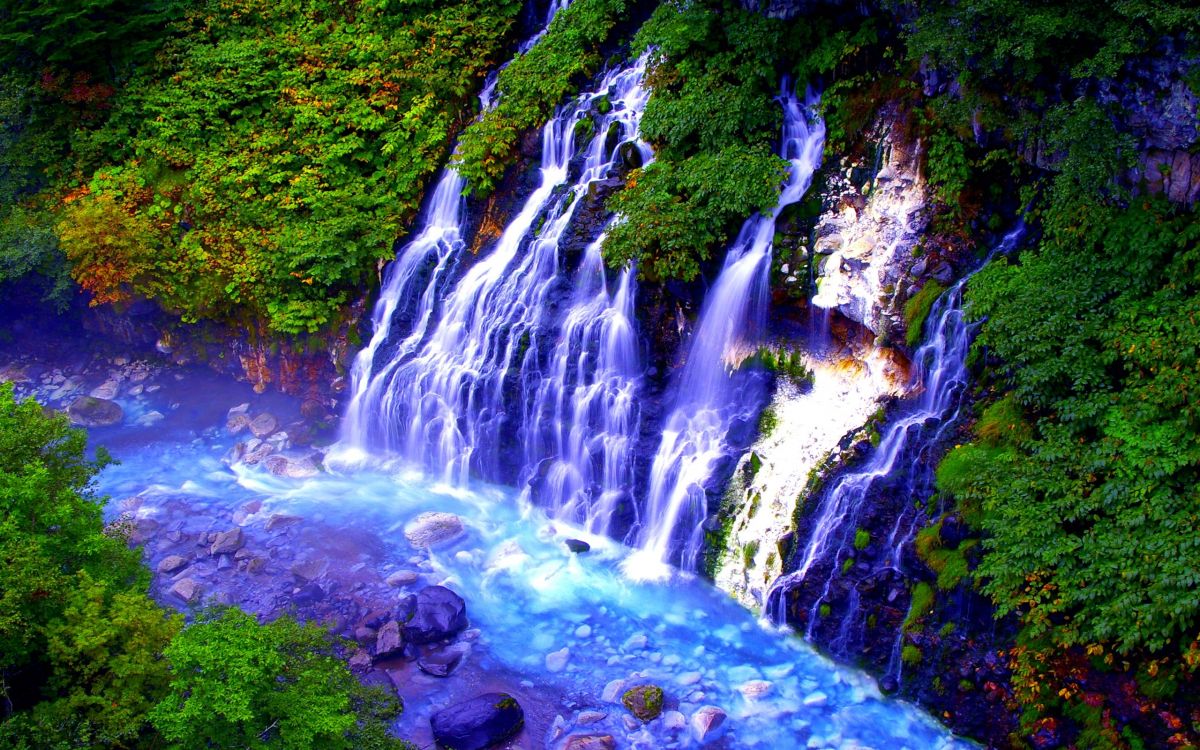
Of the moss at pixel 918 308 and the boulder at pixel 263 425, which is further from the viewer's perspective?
the boulder at pixel 263 425

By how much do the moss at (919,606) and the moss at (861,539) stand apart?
89cm

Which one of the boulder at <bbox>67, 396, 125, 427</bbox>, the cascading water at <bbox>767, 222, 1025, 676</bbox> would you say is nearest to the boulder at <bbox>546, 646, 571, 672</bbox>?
the cascading water at <bbox>767, 222, 1025, 676</bbox>

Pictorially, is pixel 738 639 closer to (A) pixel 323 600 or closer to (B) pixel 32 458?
(A) pixel 323 600

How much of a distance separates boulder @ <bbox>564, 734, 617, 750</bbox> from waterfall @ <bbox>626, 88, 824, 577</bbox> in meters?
3.45

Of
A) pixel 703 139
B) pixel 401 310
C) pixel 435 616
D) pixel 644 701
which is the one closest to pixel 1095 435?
pixel 644 701

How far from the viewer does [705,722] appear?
1168 cm

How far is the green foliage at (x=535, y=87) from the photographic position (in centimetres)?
1870

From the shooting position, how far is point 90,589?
10242 millimetres

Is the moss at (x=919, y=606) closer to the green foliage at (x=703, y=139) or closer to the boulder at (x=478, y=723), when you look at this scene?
the boulder at (x=478, y=723)

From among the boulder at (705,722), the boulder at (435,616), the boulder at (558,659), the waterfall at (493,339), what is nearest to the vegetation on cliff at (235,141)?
the waterfall at (493,339)

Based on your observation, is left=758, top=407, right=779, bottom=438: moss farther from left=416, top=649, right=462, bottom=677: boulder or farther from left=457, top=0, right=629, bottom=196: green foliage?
left=457, top=0, right=629, bottom=196: green foliage

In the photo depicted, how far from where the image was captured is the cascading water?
40.5ft

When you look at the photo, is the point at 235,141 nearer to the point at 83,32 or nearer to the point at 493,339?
the point at 83,32

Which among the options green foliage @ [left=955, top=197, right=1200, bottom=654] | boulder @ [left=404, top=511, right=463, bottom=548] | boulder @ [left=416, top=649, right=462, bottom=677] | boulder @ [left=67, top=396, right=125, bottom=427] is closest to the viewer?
green foliage @ [left=955, top=197, right=1200, bottom=654]
